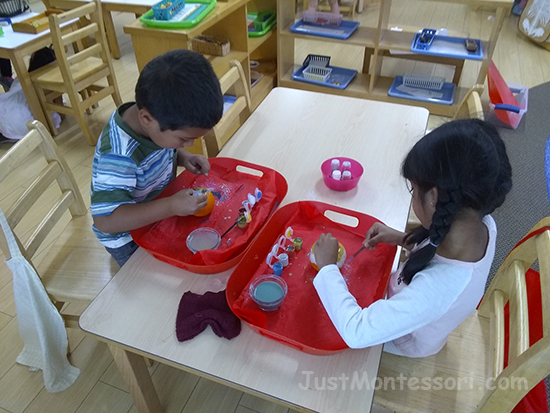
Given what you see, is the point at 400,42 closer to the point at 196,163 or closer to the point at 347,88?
the point at 347,88

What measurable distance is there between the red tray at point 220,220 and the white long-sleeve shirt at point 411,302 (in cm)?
23

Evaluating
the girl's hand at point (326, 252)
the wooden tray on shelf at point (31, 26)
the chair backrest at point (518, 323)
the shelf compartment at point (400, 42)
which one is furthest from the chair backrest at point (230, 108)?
the wooden tray on shelf at point (31, 26)

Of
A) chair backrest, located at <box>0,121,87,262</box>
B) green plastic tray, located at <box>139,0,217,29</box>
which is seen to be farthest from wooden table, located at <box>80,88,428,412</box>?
green plastic tray, located at <box>139,0,217,29</box>

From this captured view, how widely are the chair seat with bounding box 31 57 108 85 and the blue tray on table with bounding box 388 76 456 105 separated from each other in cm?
192

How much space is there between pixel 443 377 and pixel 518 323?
0.70 feet

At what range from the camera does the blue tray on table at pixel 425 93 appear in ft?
8.56

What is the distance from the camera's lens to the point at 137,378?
977 mm

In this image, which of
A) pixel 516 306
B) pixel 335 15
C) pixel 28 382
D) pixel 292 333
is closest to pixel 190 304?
pixel 292 333

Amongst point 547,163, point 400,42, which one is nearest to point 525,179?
point 547,163

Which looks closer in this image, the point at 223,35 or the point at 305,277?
the point at 305,277

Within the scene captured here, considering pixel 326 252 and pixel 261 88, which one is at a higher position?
pixel 326 252

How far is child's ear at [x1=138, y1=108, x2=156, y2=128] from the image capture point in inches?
35.1

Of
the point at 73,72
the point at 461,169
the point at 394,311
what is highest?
the point at 461,169

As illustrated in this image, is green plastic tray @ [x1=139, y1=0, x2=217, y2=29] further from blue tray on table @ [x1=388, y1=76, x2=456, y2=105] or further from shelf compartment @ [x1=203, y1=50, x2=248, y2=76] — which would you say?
blue tray on table @ [x1=388, y1=76, x2=456, y2=105]
